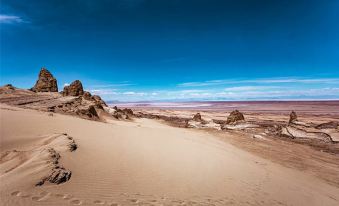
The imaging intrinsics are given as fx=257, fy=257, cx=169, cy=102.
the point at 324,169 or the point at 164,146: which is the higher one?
the point at 164,146

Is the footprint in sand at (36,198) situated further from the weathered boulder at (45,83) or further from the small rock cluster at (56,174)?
the weathered boulder at (45,83)

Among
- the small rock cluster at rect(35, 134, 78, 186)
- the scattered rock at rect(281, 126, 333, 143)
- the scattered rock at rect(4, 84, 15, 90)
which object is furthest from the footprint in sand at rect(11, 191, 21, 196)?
the scattered rock at rect(4, 84, 15, 90)

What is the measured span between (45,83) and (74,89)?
2.66 meters

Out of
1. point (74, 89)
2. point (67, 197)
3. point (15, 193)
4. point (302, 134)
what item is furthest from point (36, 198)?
point (74, 89)

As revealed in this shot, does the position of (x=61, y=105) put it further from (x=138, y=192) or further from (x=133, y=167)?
(x=138, y=192)

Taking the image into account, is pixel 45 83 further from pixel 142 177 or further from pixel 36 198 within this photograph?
pixel 36 198

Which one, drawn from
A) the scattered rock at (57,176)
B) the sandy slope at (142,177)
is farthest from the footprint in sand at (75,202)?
the scattered rock at (57,176)

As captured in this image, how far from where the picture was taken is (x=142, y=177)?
20.2 ft

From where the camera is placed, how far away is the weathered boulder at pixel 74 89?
972 inches

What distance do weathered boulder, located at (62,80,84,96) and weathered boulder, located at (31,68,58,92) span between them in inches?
41.1

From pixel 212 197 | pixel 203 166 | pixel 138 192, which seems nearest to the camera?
pixel 138 192

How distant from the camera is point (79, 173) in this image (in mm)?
5543

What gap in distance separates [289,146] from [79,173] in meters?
12.3

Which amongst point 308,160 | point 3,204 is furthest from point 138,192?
point 308,160
